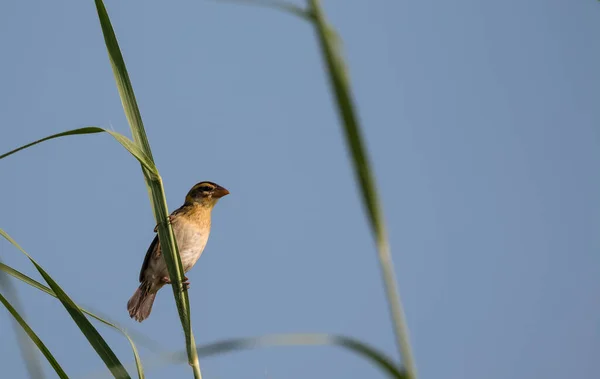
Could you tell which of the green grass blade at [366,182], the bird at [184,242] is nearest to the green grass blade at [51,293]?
the green grass blade at [366,182]

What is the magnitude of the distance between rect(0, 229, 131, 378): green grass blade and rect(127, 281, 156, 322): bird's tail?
423cm

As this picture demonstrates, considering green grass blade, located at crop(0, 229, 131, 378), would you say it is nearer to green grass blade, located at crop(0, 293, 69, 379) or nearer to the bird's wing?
green grass blade, located at crop(0, 293, 69, 379)

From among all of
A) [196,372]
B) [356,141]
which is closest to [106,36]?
[196,372]

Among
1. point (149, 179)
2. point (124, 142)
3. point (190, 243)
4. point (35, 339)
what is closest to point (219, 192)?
point (190, 243)

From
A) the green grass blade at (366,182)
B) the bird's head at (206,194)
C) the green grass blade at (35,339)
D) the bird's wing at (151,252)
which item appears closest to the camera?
the green grass blade at (366,182)

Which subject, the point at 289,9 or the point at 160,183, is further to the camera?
the point at 160,183

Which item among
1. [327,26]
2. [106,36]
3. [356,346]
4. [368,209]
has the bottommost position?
[356,346]

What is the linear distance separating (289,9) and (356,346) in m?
0.49

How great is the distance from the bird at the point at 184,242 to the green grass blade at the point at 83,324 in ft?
12.4

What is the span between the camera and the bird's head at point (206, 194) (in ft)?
20.3

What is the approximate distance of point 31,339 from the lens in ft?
6.29

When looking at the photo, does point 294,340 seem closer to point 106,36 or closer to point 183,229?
point 106,36

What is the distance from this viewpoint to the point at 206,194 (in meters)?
6.20

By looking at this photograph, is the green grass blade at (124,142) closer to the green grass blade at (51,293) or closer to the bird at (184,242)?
the green grass blade at (51,293)
